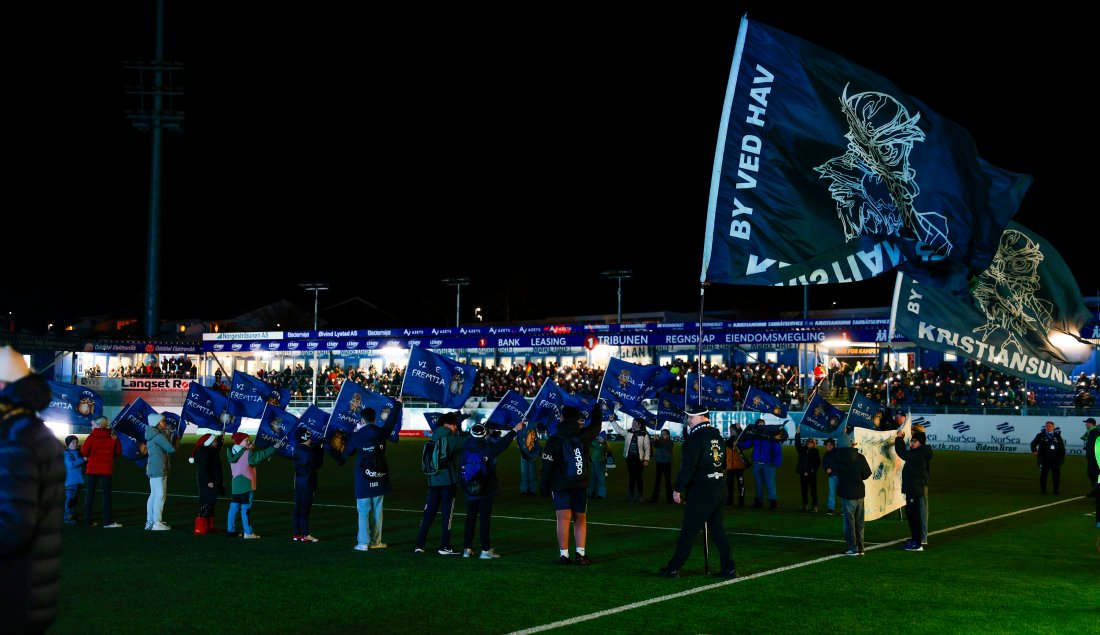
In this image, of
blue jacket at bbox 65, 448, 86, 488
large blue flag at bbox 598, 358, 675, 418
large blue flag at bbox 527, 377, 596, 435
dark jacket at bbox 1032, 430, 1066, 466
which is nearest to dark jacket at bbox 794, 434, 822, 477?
large blue flag at bbox 598, 358, 675, 418

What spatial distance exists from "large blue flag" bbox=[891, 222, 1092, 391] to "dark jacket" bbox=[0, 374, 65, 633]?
34.4ft

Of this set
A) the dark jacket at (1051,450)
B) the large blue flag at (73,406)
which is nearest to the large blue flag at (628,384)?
the dark jacket at (1051,450)

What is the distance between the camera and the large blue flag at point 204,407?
2258 cm

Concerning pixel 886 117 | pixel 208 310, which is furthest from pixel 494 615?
pixel 208 310

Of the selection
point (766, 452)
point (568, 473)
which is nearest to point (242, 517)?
point (568, 473)

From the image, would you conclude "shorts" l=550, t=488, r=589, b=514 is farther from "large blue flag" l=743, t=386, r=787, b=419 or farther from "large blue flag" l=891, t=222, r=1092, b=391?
"large blue flag" l=743, t=386, r=787, b=419

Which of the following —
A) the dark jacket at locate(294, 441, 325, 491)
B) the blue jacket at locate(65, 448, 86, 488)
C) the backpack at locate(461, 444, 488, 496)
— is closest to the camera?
the backpack at locate(461, 444, 488, 496)

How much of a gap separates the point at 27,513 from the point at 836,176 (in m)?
8.27

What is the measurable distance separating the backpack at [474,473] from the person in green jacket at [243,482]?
12.4ft

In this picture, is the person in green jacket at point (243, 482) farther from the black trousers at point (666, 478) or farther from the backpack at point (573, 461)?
the black trousers at point (666, 478)

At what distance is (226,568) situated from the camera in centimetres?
1163

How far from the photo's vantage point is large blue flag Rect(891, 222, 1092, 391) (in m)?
12.2

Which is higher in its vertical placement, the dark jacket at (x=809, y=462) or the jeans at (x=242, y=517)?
the dark jacket at (x=809, y=462)

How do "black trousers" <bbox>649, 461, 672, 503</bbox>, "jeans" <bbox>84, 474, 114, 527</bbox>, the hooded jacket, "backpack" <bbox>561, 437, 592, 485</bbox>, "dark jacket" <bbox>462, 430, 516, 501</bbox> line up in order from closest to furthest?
1. "backpack" <bbox>561, 437, 592, 485</bbox>
2. "dark jacket" <bbox>462, 430, 516, 501</bbox>
3. the hooded jacket
4. "jeans" <bbox>84, 474, 114, 527</bbox>
5. "black trousers" <bbox>649, 461, 672, 503</bbox>
